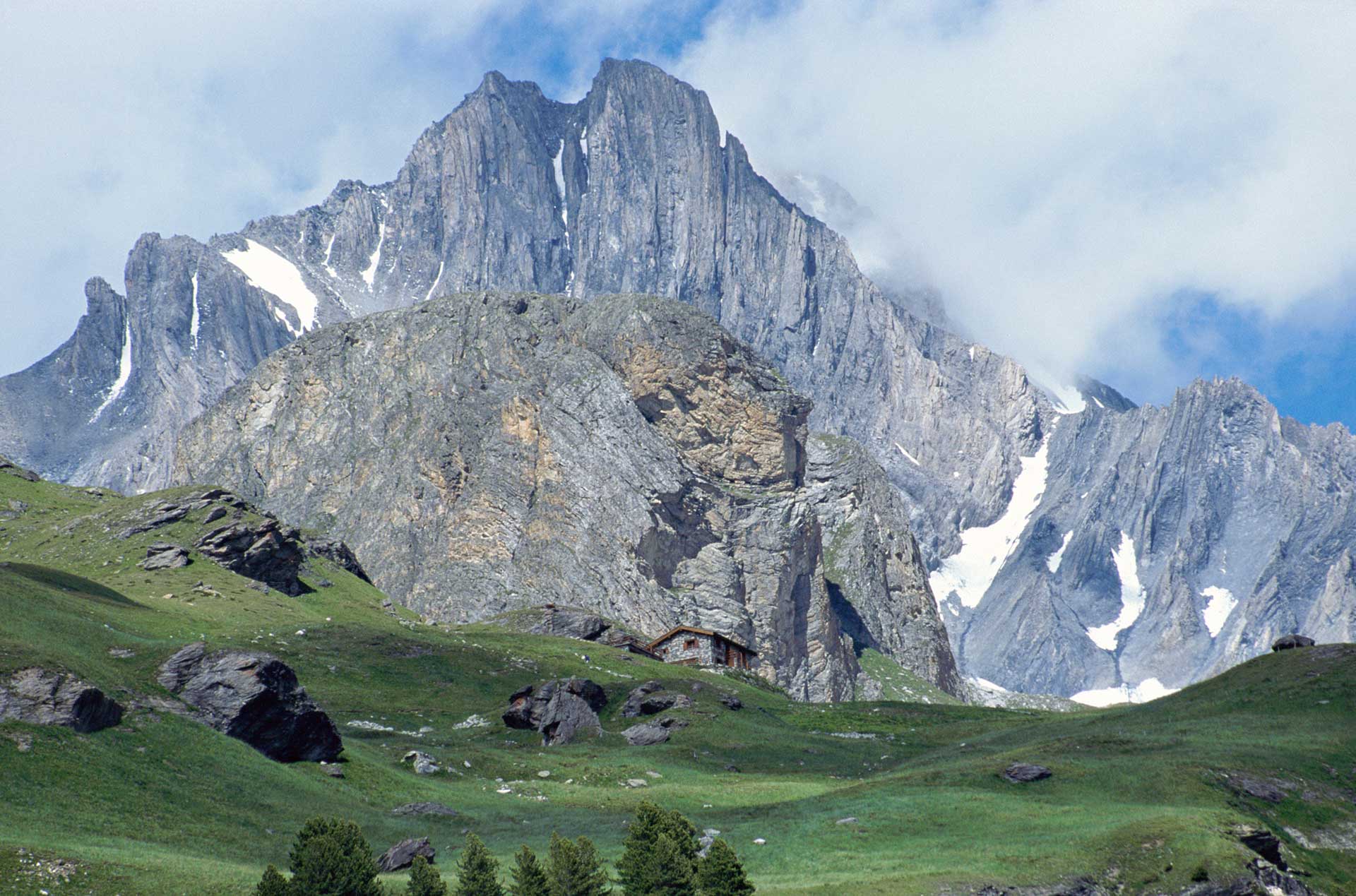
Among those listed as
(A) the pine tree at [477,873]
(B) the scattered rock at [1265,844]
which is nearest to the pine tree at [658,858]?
(A) the pine tree at [477,873]

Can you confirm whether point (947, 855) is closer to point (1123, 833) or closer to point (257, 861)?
point (1123, 833)

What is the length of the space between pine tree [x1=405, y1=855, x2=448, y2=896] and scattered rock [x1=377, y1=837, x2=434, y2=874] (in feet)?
27.5

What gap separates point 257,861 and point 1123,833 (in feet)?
132

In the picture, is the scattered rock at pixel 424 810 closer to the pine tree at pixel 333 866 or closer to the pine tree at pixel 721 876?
the pine tree at pixel 333 866

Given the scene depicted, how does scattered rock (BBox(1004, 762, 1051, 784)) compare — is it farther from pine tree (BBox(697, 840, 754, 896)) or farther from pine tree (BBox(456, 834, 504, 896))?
pine tree (BBox(456, 834, 504, 896))

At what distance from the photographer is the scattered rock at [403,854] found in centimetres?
5781

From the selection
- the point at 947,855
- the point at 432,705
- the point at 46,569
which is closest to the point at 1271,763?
the point at 947,855

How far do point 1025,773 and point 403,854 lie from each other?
37061 mm

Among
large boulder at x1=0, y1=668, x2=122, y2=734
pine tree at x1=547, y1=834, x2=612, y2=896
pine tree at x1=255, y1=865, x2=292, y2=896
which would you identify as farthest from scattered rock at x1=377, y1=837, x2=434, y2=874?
large boulder at x1=0, y1=668, x2=122, y2=734

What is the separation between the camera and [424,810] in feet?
228

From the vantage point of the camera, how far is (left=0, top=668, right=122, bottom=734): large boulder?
203 feet

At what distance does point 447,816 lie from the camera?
2717 inches

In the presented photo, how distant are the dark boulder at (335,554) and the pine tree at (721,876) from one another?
140 meters

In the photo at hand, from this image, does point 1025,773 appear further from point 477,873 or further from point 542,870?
point 477,873
